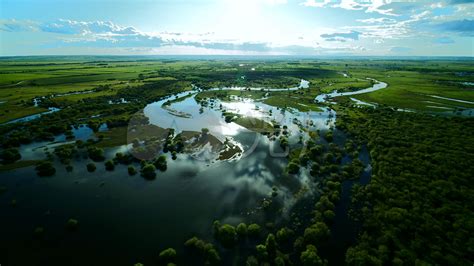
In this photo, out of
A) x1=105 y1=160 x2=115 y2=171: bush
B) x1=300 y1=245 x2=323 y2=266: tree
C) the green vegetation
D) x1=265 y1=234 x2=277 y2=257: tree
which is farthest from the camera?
x1=105 y1=160 x2=115 y2=171: bush

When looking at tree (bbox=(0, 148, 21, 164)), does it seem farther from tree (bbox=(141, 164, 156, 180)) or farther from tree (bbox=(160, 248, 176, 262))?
tree (bbox=(160, 248, 176, 262))

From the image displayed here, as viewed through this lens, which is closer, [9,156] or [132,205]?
[132,205]

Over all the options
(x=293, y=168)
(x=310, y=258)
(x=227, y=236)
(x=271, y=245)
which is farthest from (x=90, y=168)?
(x=310, y=258)

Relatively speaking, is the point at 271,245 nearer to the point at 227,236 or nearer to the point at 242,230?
the point at 242,230

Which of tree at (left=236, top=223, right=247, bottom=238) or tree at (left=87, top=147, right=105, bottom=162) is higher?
tree at (left=87, top=147, right=105, bottom=162)

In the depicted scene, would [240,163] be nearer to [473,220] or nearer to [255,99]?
[473,220]

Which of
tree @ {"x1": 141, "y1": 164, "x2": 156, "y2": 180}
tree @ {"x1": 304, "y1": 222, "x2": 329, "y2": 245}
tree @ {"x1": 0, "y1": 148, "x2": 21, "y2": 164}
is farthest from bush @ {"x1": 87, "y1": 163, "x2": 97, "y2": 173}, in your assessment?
tree @ {"x1": 304, "y1": 222, "x2": 329, "y2": 245}
